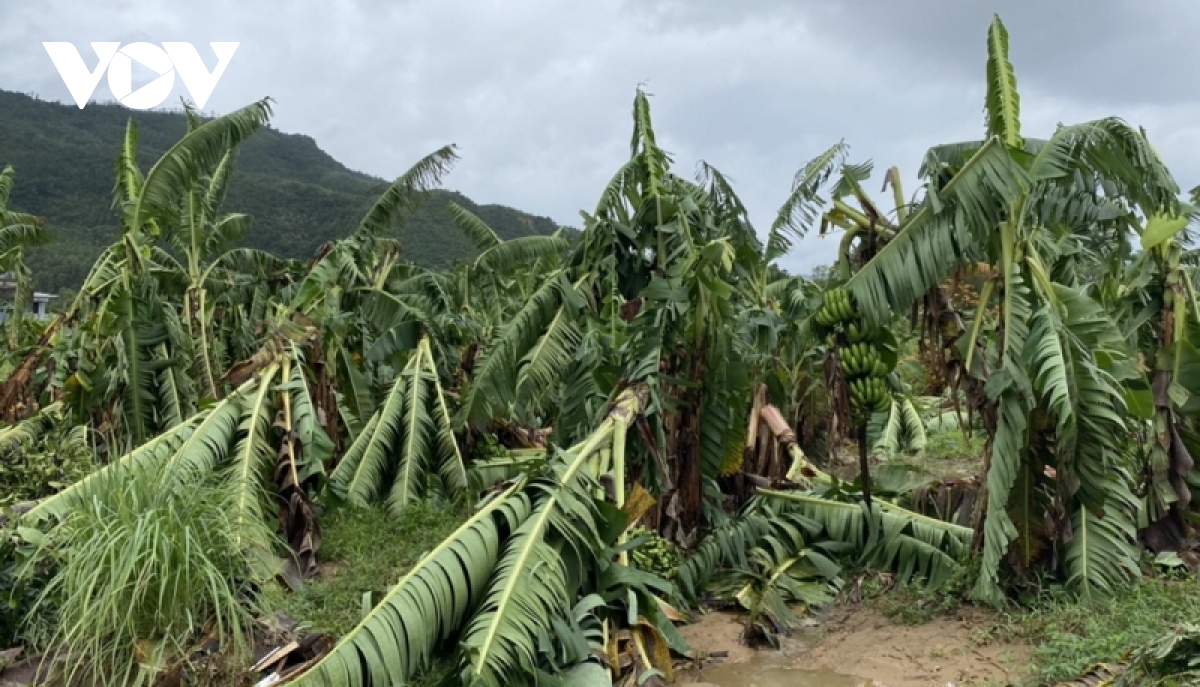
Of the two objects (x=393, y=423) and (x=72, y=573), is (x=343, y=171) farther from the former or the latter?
(x=72, y=573)

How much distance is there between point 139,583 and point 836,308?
399 cm

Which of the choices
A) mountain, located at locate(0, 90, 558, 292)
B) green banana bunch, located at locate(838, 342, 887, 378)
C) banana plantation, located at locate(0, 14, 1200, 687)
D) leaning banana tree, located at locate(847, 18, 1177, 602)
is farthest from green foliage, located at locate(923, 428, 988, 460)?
mountain, located at locate(0, 90, 558, 292)

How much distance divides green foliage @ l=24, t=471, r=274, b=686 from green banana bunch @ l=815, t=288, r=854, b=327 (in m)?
3.62

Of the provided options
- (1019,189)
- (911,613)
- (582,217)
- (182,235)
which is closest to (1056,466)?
(911,613)

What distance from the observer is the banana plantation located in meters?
4.23

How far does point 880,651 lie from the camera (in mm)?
5160

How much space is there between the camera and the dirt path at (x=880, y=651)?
15.3 ft

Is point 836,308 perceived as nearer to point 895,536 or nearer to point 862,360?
point 862,360

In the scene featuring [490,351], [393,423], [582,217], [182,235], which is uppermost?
[182,235]

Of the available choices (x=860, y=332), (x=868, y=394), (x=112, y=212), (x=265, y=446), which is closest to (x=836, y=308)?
(x=860, y=332)

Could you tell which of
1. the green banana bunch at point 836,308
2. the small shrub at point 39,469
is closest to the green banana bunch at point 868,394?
the green banana bunch at point 836,308

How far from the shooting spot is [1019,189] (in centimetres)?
486

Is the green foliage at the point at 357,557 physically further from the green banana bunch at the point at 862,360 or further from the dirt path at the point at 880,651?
the green banana bunch at the point at 862,360

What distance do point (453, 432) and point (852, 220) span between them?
462 cm
